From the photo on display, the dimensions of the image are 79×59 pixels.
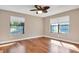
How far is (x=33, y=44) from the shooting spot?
3125mm

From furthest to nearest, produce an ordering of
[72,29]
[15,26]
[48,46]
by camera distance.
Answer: [48,46], [72,29], [15,26]

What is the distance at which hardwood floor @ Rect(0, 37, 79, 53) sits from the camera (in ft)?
7.67

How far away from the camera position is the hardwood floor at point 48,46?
2.34 metres

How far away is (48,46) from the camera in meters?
2.97

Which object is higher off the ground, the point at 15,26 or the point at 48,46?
the point at 15,26

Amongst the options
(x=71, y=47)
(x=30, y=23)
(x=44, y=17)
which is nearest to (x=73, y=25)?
(x=71, y=47)

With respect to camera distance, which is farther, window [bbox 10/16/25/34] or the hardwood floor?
the hardwood floor

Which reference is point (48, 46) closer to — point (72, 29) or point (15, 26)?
point (72, 29)

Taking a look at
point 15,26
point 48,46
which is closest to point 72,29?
point 48,46

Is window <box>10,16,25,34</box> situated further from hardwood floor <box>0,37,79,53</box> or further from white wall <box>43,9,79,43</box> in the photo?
white wall <box>43,9,79,43</box>

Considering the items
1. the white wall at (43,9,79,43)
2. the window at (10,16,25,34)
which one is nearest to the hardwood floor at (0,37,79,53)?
the white wall at (43,9,79,43)
